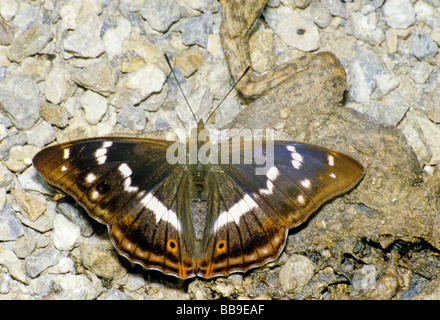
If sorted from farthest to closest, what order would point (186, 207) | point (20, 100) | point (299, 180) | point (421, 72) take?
point (421, 72)
point (20, 100)
point (186, 207)
point (299, 180)

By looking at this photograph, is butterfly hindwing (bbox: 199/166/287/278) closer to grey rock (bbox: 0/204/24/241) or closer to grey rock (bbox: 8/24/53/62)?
grey rock (bbox: 0/204/24/241)

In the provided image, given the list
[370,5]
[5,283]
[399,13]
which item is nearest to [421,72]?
[399,13]

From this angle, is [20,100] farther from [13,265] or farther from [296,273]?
[296,273]

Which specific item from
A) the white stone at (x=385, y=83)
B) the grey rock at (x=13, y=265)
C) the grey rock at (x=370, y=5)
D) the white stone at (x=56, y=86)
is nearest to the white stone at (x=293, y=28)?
the grey rock at (x=370, y=5)

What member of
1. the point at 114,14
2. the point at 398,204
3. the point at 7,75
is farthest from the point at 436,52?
the point at 7,75
